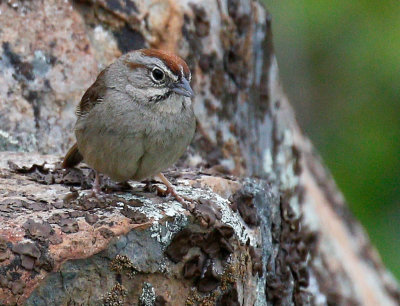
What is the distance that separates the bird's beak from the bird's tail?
851mm

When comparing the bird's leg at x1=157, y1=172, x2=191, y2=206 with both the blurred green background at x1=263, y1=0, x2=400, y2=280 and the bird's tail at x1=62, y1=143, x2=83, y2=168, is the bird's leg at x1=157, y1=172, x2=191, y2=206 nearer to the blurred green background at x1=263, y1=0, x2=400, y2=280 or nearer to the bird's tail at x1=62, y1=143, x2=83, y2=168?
the bird's tail at x1=62, y1=143, x2=83, y2=168

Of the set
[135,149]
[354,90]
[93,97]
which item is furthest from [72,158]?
[354,90]

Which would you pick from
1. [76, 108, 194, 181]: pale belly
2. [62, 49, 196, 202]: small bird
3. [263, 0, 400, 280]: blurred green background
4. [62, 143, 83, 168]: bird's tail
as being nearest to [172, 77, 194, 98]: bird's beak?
[62, 49, 196, 202]: small bird

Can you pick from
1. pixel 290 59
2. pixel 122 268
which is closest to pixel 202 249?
pixel 122 268

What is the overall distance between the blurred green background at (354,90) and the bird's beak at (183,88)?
14.7 feet

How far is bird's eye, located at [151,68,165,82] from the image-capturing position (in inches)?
181

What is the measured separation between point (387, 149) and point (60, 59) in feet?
14.0

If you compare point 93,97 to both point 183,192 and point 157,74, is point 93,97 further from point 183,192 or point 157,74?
point 183,192

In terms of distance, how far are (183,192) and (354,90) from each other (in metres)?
5.32

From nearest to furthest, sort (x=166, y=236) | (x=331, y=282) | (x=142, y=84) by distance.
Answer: (x=166, y=236), (x=142, y=84), (x=331, y=282)

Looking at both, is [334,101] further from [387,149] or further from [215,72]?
[215,72]

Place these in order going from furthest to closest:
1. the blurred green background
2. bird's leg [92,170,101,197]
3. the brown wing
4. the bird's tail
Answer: the blurred green background, the bird's tail, the brown wing, bird's leg [92,170,101,197]

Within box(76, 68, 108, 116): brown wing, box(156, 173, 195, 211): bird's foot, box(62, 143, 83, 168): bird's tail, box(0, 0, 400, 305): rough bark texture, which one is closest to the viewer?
box(0, 0, 400, 305): rough bark texture

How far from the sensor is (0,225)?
12.7 feet
